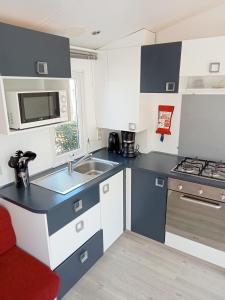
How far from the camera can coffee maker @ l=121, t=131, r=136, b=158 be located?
266 cm

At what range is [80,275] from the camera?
6.67 feet

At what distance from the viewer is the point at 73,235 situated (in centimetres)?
189

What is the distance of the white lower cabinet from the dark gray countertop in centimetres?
10

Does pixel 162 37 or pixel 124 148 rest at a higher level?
pixel 162 37

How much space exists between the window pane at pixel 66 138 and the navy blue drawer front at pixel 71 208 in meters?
0.69

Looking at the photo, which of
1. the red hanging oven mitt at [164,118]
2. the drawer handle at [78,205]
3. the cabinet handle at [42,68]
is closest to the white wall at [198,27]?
the red hanging oven mitt at [164,118]

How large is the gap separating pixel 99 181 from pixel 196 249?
1146 millimetres

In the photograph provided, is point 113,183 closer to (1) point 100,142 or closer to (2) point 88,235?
(2) point 88,235

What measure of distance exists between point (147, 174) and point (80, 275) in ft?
3.57

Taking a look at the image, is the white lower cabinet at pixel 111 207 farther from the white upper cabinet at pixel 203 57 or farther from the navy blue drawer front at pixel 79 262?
the white upper cabinet at pixel 203 57

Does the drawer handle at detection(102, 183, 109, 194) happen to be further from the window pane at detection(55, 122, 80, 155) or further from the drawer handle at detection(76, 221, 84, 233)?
the window pane at detection(55, 122, 80, 155)

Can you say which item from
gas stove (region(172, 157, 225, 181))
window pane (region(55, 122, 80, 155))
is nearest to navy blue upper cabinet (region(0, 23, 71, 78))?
window pane (region(55, 122, 80, 155))

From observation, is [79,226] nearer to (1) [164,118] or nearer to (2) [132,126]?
(2) [132,126]

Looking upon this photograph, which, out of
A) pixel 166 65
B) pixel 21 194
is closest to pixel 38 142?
pixel 21 194
